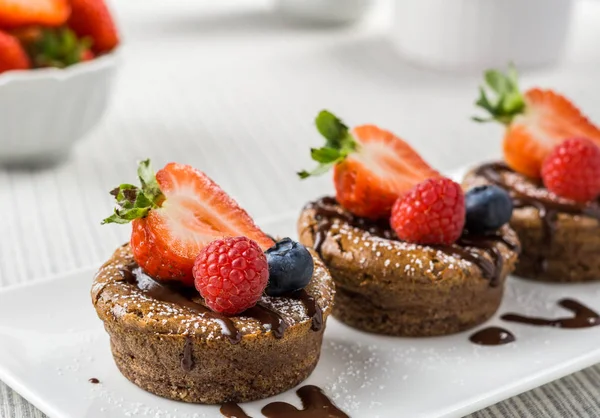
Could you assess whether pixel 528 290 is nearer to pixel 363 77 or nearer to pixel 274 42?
pixel 363 77

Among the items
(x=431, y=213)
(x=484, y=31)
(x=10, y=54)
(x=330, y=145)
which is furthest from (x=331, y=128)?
(x=484, y=31)

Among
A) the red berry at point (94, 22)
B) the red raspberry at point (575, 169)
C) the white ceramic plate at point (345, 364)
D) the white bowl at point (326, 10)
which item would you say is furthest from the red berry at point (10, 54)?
the white bowl at point (326, 10)

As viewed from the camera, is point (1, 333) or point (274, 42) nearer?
point (1, 333)

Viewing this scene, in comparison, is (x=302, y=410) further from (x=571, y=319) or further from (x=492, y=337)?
(x=571, y=319)

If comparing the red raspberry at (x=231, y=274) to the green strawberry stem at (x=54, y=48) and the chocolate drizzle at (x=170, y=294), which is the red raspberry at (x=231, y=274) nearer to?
the chocolate drizzle at (x=170, y=294)

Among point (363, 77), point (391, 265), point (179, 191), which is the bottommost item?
point (363, 77)

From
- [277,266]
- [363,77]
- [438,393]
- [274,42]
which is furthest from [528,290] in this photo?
[274,42]

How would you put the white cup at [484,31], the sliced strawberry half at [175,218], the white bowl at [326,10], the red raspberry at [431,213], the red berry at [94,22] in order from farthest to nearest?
the white bowl at [326,10] < the white cup at [484,31] < the red berry at [94,22] < the red raspberry at [431,213] < the sliced strawberry half at [175,218]
